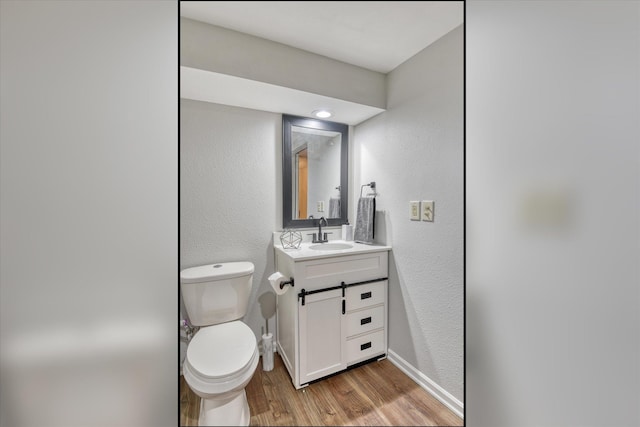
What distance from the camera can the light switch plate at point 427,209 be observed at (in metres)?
1.29

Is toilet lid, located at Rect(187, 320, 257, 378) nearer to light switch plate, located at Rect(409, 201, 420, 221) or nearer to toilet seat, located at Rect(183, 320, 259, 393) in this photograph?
toilet seat, located at Rect(183, 320, 259, 393)

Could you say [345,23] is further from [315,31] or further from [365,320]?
[365,320]

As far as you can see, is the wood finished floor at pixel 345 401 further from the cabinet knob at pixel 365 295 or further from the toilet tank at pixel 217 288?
the cabinet knob at pixel 365 295

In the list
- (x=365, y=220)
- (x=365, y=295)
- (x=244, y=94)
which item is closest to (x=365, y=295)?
(x=365, y=295)

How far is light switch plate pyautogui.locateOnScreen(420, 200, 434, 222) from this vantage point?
129cm

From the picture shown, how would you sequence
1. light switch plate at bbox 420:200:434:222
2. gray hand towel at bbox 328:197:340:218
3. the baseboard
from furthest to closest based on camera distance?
1. light switch plate at bbox 420:200:434:222
2. the baseboard
3. gray hand towel at bbox 328:197:340:218

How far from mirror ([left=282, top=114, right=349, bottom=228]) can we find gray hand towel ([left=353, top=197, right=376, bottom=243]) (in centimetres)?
24

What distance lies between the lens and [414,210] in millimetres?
1385
